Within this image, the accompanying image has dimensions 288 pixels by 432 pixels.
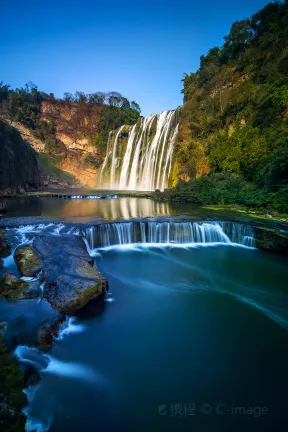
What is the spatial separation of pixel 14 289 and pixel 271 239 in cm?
838

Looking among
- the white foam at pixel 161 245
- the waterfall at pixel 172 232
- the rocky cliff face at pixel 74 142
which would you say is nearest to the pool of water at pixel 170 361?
the white foam at pixel 161 245

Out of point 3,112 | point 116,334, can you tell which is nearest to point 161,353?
point 116,334

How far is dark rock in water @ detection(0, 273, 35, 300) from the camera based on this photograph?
5.30 metres

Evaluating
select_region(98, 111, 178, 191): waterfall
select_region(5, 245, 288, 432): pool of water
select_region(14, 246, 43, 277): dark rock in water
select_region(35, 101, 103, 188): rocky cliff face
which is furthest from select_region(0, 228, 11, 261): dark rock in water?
select_region(35, 101, 103, 188): rocky cliff face

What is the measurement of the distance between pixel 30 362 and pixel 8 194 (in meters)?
22.6

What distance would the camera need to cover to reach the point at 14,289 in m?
5.49

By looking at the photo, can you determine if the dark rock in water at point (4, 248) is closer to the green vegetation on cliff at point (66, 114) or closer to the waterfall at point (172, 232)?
the waterfall at point (172, 232)

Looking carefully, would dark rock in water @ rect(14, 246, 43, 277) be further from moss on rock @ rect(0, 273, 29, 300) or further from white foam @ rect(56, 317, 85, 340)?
white foam @ rect(56, 317, 85, 340)

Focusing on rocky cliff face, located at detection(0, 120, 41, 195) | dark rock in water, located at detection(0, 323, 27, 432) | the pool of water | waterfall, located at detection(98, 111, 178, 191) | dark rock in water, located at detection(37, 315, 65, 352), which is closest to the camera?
dark rock in water, located at detection(0, 323, 27, 432)

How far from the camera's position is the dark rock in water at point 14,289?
5297mm

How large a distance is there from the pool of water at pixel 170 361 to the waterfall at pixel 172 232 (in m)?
3.13

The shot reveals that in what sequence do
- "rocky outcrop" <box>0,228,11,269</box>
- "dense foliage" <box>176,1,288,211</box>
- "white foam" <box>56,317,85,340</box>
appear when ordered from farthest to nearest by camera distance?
"dense foliage" <box>176,1,288,211</box>, "rocky outcrop" <box>0,228,11,269</box>, "white foam" <box>56,317,85,340</box>

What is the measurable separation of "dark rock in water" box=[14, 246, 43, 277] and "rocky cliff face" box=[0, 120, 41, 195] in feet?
58.7

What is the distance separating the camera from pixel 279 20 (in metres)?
23.0
